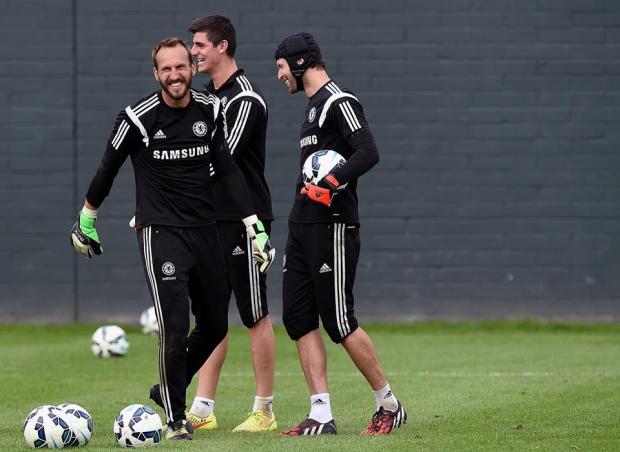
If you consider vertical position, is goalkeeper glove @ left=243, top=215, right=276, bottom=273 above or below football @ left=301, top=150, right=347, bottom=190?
below

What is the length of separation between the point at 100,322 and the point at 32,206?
5.12 ft

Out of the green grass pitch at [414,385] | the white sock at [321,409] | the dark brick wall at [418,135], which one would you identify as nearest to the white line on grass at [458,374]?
the green grass pitch at [414,385]

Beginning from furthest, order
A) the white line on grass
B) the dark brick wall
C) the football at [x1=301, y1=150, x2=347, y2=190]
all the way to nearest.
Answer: the dark brick wall, the white line on grass, the football at [x1=301, y1=150, x2=347, y2=190]

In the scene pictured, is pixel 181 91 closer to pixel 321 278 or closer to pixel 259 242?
pixel 259 242

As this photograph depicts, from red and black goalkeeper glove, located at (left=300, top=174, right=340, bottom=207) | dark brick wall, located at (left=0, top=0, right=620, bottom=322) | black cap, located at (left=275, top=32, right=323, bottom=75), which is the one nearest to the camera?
red and black goalkeeper glove, located at (left=300, top=174, right=340, bottom=207)

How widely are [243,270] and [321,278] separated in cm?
71

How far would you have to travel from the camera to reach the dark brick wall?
47.5 ft

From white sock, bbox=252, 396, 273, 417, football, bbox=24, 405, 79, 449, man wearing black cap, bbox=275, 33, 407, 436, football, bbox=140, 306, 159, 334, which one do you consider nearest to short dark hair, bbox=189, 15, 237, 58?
man wearing black cap, bbox=275, 33, 407, 436

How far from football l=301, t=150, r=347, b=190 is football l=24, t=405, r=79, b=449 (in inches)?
73.8

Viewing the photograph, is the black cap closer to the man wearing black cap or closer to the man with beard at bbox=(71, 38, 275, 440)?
the man wearing black cap

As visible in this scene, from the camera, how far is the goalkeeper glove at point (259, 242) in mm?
7223

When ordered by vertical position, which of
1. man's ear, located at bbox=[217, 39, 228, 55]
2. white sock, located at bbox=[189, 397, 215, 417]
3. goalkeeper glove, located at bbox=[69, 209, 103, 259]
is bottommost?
white sock, located at bbox=[189, 397, 215, 417]

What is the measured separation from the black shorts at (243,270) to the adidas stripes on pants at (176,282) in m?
0.59

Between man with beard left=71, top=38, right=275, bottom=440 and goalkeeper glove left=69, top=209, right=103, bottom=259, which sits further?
goalkeeper glove left=69, top=209, right=103, bottom=259
